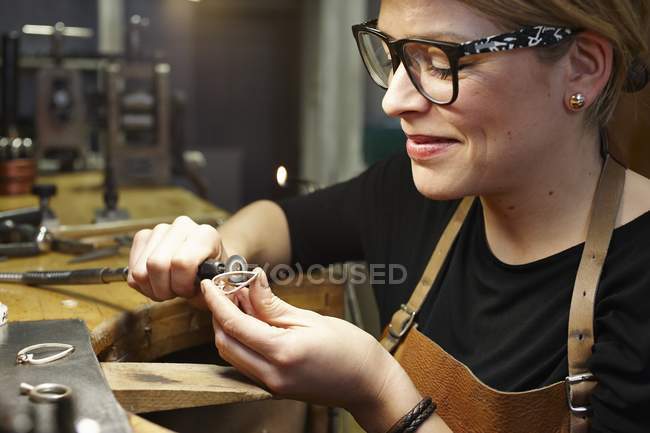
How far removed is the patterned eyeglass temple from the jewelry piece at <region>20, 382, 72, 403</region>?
2.52 feet

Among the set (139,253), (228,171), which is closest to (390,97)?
(139,253)

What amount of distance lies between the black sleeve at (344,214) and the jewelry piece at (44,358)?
0.83 metres

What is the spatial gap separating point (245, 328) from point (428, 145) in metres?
0.46

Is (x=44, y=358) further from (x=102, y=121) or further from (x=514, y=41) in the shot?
(x=102, y=121)

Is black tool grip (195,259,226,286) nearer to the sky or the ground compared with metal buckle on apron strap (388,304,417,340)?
nearer to the sky

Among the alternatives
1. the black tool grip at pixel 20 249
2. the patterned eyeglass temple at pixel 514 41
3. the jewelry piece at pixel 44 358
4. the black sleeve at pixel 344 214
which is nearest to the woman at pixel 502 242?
the patterned eyeglass temple at pixel 514 41

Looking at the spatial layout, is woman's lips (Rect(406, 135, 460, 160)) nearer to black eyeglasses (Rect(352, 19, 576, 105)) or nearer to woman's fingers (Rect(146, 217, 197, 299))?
black eyeglasses (Rect(352, 19, 576, 105))

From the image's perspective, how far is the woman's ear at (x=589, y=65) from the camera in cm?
124

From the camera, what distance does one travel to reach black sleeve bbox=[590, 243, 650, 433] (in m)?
1.16

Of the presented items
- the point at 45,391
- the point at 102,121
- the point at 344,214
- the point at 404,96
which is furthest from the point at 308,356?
the point at 102,121

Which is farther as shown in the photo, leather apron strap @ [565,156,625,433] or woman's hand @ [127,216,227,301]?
woman's hand @ [127,216,227,301]

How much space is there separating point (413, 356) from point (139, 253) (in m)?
0.58

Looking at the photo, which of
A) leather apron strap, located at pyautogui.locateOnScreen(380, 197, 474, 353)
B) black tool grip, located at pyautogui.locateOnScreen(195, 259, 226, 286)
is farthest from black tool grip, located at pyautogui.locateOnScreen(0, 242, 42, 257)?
leather apron strap, located at pyautogui.locateOnScreen(380, 197, 474, 353)

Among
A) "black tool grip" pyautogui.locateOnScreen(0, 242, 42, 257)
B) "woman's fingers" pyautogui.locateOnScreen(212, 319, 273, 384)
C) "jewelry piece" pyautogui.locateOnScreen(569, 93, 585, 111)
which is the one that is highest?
"jewelry piece" pyautogui.locateOnScreen(569, 93, 585, 111)
